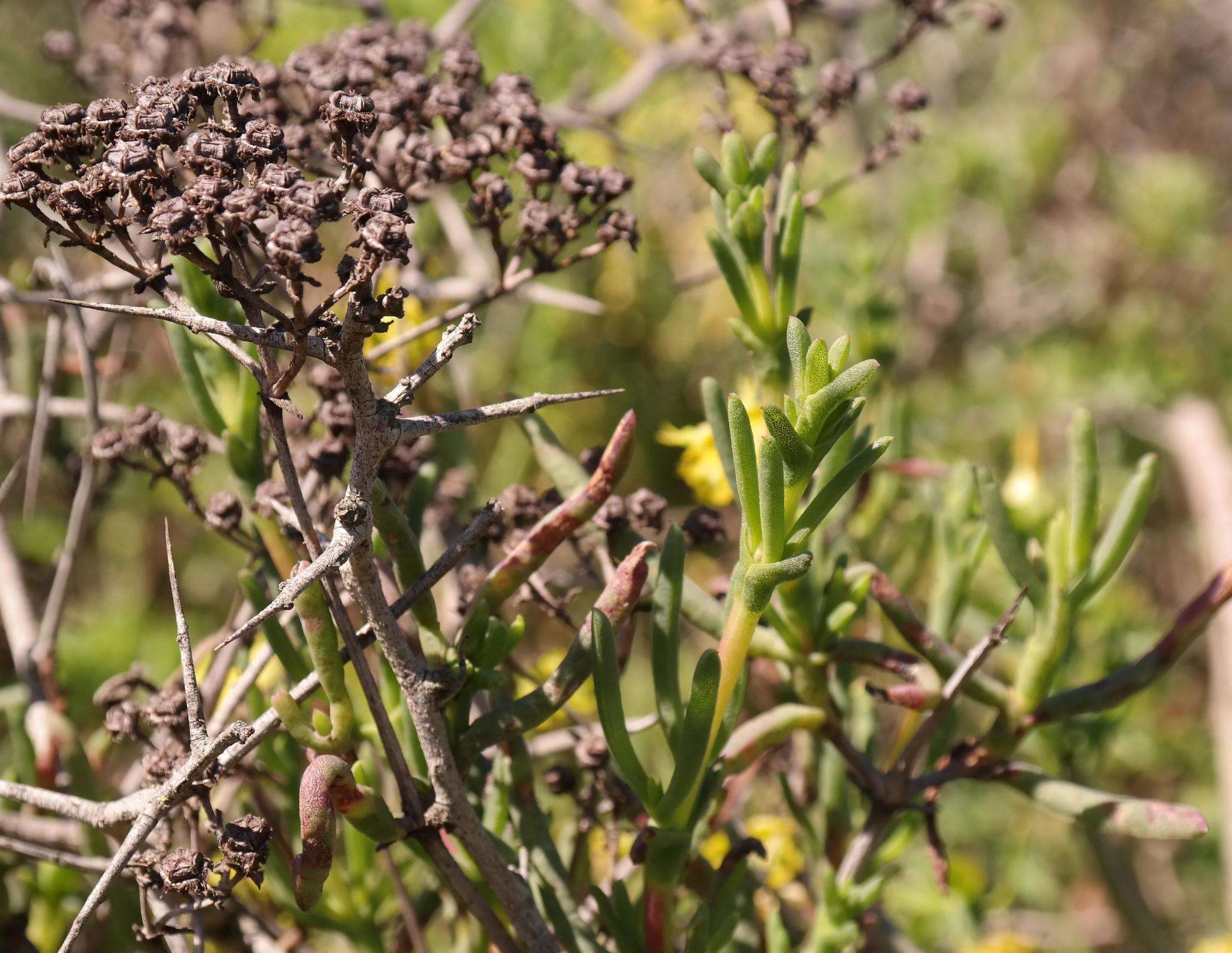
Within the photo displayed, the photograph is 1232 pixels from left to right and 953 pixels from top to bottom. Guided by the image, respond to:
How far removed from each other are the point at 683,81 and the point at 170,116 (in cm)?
291

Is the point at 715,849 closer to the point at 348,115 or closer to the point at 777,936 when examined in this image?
the point at 777,936

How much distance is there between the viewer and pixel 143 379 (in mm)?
2592

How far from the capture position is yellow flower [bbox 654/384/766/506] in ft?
4.36

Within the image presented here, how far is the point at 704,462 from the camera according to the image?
4.53 ft

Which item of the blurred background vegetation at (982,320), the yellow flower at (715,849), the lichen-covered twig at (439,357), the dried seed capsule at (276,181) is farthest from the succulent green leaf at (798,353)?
the blurred background vegetation at (982,320)

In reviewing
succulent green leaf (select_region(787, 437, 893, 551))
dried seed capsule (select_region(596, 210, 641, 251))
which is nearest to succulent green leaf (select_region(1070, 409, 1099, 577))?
succulent green leaf (select_region(787, 437, 893, 551))

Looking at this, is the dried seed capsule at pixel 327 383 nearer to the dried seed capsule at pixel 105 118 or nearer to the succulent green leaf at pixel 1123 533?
the dried seed capsule at pixel 105 118

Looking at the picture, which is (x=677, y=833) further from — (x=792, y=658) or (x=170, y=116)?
(x=170, y=116)

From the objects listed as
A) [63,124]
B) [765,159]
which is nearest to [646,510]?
[765,159]

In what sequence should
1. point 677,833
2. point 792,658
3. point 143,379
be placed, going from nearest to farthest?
point 677,833 → point 792,658 → point 143,379

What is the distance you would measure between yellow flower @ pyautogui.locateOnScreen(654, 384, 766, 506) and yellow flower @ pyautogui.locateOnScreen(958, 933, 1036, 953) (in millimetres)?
774

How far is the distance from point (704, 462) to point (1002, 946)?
84 cm

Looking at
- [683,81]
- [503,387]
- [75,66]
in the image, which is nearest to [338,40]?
[75,66]

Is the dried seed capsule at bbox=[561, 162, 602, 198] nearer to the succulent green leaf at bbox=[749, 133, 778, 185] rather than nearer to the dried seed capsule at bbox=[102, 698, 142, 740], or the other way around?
the succulent green leaf at bbox=[749, 133, 778, 185]
